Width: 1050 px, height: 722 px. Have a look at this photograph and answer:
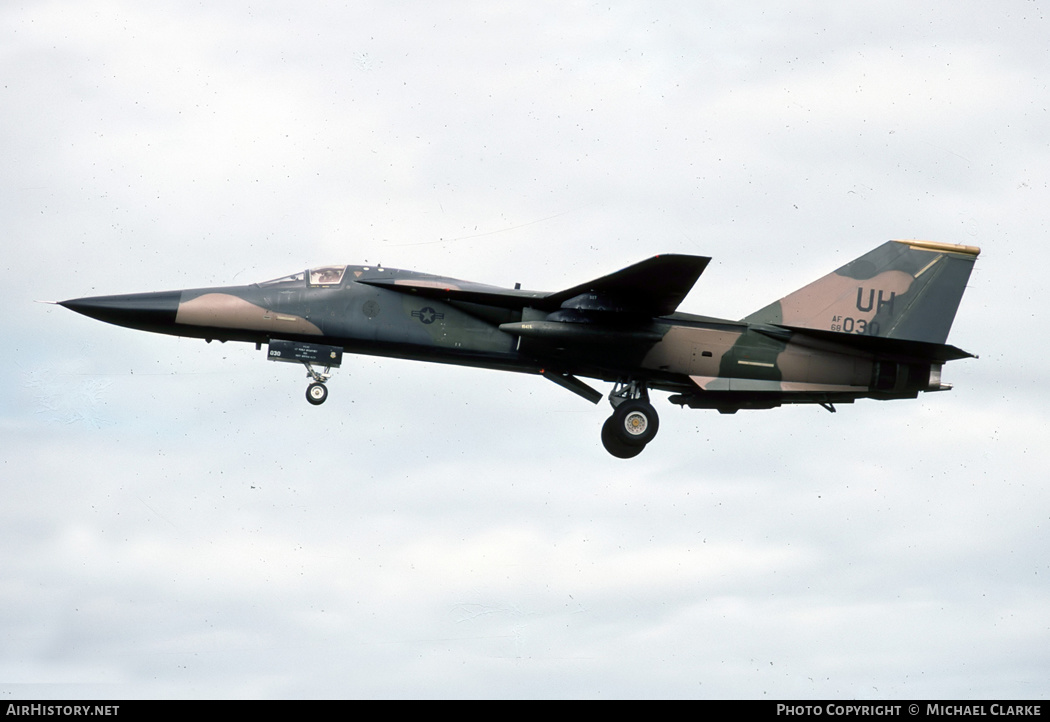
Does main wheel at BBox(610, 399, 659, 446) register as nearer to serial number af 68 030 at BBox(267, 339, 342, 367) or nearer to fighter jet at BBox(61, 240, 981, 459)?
fighter jet at BBox(61, 240, 981, 459)

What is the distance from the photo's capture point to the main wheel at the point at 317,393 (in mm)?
24641

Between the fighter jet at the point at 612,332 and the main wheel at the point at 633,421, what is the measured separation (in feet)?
0.07

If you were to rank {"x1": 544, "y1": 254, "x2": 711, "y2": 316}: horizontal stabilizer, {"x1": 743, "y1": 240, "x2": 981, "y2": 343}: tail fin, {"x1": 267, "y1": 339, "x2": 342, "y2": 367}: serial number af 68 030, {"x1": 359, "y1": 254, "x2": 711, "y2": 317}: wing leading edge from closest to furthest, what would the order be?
{"x1": 544, "y1": 254, "x2": 711, "y2": 316}: horizontal stabilizer → {"x1": 359, "y1": 254, "x2": 711, "y2": 317}: wing leading edge → {"x1": 267, "y1": 339, "x2": 342, "y2": 367}: serial number af 68 030 → {"x1": 743, "y1": 240, "x2": 981, "y2": 343}: tail fin

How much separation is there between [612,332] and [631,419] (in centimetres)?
200

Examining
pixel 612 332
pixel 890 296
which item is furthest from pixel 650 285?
pixel 890 296

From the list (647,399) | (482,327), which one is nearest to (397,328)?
(482,327)

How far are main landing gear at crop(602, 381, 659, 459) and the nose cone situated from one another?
28.8 feet

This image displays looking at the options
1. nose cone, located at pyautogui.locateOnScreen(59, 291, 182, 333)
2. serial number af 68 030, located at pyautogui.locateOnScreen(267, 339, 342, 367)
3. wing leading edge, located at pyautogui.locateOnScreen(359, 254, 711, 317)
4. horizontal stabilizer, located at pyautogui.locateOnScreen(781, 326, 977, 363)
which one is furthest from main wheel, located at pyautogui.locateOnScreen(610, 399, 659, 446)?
nose cone, located at pyautogui.locateOnScreen(59, 291, 182, 333)

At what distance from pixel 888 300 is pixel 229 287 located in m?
13.3

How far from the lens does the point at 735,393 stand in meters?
26.2

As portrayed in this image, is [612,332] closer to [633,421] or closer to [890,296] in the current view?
[633,421]

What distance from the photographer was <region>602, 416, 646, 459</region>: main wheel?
86.1 ft
